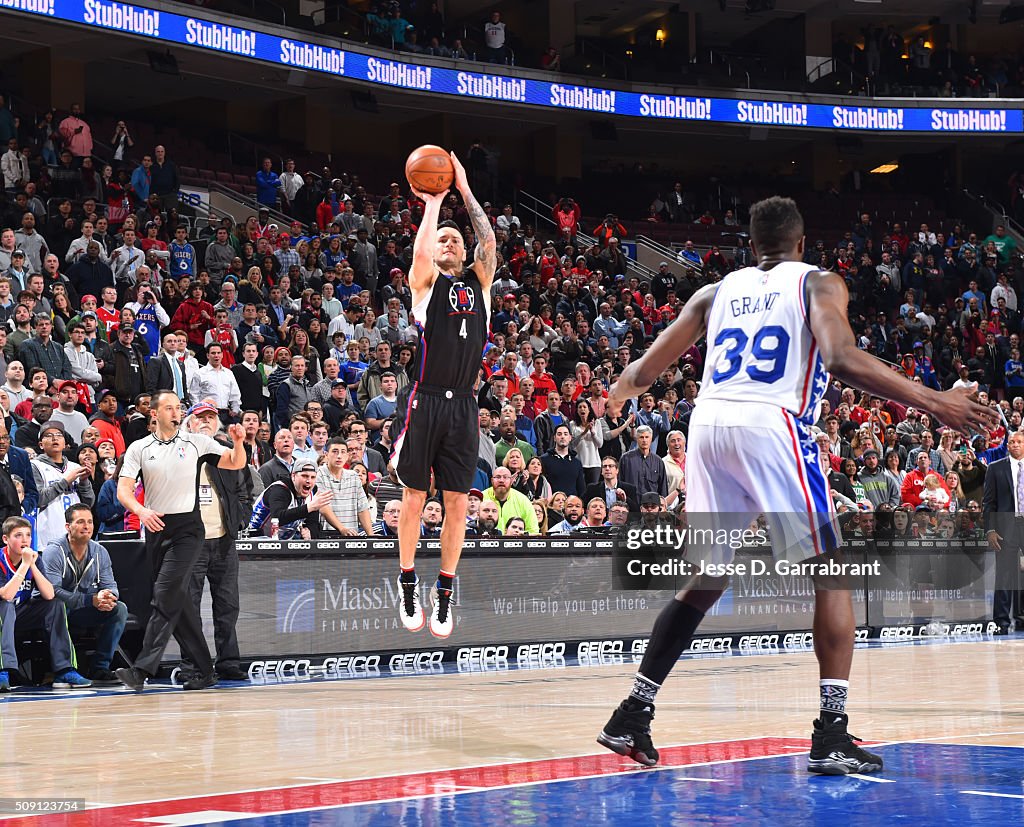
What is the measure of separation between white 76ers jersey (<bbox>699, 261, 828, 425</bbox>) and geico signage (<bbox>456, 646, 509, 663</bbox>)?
23.3 ft

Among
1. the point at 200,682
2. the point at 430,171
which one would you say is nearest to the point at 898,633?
the point at 200,682

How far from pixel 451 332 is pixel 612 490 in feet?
25.3

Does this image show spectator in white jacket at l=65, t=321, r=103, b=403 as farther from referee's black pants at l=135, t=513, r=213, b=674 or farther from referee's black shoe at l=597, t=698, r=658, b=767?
referee's black shoe at l=597, t=698, r=658, b=767

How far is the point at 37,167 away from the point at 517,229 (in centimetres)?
883

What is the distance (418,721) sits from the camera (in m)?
7.48

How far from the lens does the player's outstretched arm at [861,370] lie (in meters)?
5.04

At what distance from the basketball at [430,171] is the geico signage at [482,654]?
19.1 feet

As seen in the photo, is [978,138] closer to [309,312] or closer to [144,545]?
[309,312]

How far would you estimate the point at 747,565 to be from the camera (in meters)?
13.9

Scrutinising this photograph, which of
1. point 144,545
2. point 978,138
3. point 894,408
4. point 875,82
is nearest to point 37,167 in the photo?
point 144,545

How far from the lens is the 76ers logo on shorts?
7812 mm

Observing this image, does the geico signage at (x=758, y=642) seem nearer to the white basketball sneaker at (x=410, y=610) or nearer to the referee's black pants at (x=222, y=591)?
the referee's black pants at (x=222, y=591)

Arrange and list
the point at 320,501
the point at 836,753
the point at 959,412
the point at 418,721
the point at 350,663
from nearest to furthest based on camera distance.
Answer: the point at 959,412 < the point at 836,753 < the point at 418,721 < the point at 320,501 < the point at 350,663

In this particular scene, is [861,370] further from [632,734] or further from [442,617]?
[442,617]
